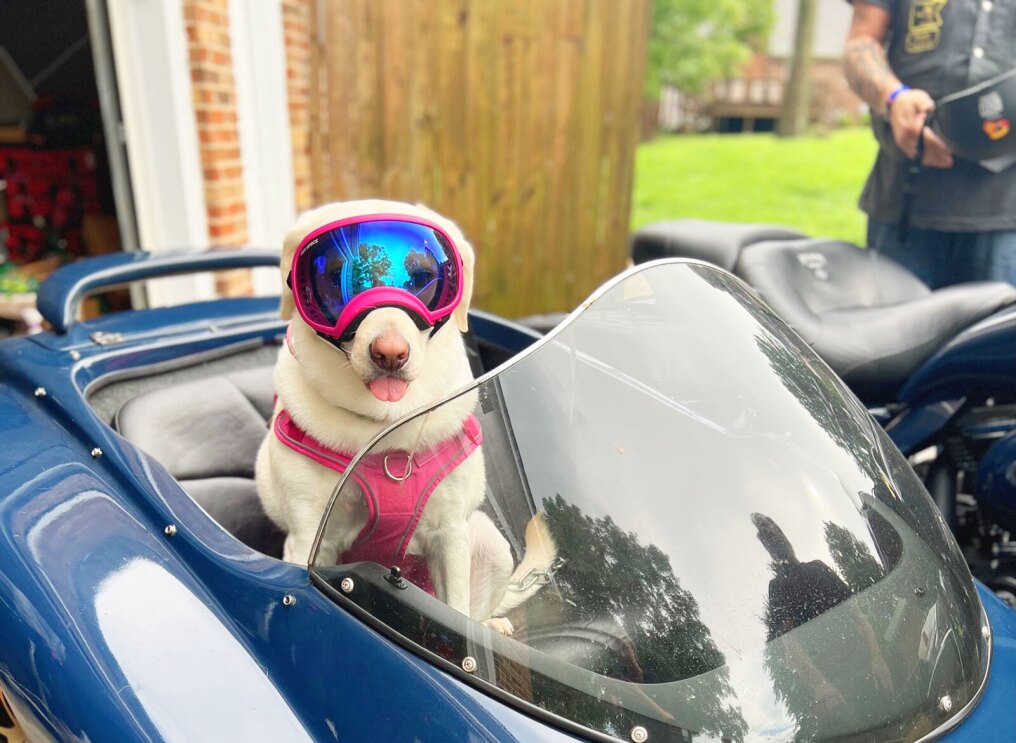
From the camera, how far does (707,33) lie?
21375 millimetres

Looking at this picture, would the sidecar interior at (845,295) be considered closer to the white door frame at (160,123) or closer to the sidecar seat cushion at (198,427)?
the sidecar seat cushion at (198,427)

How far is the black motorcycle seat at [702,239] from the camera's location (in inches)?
85.9

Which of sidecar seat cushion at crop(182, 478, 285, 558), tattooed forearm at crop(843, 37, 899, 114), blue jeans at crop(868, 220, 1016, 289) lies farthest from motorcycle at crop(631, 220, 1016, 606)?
sidecar seat cushion at crop(182, 478, 285, 558)

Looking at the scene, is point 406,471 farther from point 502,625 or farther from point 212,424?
point 212,424

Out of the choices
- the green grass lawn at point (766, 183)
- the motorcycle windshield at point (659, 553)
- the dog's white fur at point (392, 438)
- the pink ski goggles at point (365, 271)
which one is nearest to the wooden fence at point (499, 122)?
the green grass lawn at point (766, 183)

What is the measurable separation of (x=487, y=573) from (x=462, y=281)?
450mm

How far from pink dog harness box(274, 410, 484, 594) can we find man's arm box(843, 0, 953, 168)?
195 centimetres

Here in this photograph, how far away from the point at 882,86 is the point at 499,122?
8.96ft

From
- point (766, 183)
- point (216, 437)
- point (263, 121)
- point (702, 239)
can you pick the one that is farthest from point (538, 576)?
point (766, 183)

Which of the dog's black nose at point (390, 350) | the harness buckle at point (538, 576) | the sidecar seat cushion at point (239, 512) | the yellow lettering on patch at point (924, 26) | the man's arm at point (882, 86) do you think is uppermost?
the yellow lettering on patch at point (924, 26)

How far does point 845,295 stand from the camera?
2166mm

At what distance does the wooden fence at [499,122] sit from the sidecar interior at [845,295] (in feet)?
8.70

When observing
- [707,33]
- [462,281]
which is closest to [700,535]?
[462,281]

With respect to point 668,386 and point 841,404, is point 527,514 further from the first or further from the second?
point 841,404
